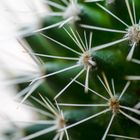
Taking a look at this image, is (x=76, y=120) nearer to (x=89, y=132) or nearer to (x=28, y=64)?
(x=89, y=132)

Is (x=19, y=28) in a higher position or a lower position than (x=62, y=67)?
higher

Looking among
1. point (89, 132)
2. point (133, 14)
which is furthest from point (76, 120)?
point (133, 14)

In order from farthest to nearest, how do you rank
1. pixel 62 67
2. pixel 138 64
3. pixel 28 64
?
pixel 28 64, pixel 62 67, pixel 138 64

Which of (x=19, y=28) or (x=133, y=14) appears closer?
(x=133, y=14)

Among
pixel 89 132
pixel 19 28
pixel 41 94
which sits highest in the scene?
pixel 19 28

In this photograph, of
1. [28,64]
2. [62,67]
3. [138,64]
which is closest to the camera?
[138,64]

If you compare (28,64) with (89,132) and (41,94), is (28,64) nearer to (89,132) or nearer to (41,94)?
(41,94)

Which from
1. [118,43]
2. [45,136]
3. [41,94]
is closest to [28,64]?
[41,94]
